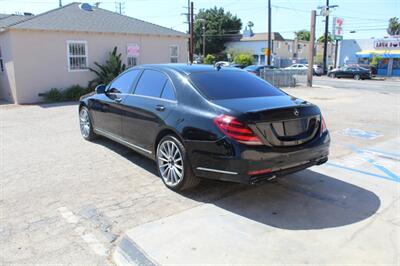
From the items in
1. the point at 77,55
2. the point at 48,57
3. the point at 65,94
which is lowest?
the point at 65,94

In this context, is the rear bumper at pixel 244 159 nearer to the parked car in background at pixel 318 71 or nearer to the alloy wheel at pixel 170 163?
the alloy wheel at pixel 170 163

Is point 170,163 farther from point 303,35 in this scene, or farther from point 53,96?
point 303,35

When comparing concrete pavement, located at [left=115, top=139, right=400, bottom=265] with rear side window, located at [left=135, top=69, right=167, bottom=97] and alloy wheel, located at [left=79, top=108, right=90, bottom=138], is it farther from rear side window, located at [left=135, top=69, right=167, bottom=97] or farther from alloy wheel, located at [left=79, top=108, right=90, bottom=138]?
alloy wheel, located at [left=79, top=108, right=90, bottom=138]

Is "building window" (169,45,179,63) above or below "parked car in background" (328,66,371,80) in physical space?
above

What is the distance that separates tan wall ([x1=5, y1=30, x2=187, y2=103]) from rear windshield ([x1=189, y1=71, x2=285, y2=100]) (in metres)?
12.1

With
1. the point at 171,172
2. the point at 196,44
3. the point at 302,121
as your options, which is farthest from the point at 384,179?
the point at 196,44

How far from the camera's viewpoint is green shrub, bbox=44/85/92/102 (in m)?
15.1

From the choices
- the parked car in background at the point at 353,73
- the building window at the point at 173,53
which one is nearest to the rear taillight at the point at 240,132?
the building window at the point at 173,53

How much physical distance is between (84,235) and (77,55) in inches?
549

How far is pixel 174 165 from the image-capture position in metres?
4.55

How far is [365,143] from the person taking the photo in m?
7.38

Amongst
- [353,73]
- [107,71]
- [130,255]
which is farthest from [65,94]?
[353,73]

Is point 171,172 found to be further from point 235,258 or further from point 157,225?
point 235,258

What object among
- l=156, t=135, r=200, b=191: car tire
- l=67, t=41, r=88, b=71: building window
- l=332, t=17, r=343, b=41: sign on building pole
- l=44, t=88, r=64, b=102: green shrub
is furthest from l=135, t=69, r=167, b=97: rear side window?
l=332, t=17, r=343, b=41: sign on building pole
